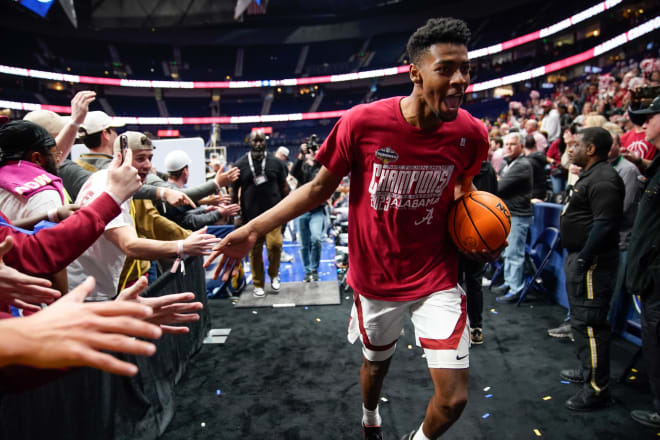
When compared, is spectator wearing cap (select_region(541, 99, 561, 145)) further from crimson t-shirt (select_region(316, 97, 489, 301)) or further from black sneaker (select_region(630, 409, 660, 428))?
crimson t-shirt (select_region(316, 97, 489, 301))

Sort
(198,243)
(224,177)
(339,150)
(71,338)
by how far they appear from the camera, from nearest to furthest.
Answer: (71,338) < (339,150) < (198,243) < (224,177)

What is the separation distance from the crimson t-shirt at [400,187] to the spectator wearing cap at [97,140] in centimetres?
214

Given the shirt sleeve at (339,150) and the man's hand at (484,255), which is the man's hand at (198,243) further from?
the man's hand at (484,255)

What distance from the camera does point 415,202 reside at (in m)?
2.10

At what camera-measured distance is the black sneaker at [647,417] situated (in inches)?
105

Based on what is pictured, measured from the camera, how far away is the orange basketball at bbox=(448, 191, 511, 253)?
2094mm

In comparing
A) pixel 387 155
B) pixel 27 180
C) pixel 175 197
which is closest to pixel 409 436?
pixel 387 155

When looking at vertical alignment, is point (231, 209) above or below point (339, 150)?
below

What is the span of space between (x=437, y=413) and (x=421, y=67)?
185 centimetres

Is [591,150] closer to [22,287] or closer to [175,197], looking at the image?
[175,197]

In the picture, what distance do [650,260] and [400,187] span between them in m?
1.83

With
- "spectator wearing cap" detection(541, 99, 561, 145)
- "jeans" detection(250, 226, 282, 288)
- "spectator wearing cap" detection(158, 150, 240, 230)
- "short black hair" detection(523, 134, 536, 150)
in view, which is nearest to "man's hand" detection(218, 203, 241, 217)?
"spectator wearing cap" detection(158, 150, 240, 230)

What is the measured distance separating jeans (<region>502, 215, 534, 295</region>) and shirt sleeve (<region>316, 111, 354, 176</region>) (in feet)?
12.8

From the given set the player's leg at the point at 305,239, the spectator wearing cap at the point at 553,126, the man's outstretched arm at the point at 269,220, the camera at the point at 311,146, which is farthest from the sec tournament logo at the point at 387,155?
the spectator wearing cap at the point at 553,126
